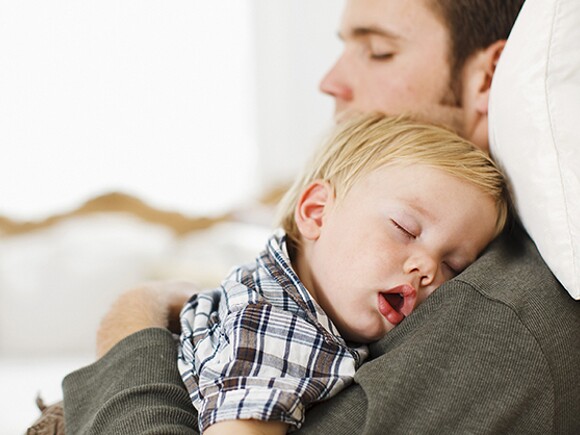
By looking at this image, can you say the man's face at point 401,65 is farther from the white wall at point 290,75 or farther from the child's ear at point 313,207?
the white wall at point 290,75

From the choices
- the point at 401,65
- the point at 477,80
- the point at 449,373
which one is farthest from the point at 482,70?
the point at 449,373

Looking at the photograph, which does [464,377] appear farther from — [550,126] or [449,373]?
[550,126]

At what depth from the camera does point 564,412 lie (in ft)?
3.23

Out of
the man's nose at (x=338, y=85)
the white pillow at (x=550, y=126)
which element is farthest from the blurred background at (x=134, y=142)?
the white pillow at (x=550, y=126)

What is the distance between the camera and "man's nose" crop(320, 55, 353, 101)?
5.11 ft

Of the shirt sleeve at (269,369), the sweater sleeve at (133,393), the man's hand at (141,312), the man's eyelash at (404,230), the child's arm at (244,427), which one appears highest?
the man's eyelash at (404,230)

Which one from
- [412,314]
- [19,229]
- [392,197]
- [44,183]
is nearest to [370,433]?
[412,314]

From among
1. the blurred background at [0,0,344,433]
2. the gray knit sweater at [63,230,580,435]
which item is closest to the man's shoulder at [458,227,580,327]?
the gray knit sweater at [63,230,580,435]

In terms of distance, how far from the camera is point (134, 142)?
4.32m

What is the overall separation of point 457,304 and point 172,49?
3.57 meters

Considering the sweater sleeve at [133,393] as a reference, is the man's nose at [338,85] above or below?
above

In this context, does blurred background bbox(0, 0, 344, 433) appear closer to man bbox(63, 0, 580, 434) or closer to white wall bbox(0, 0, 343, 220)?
white wall bbox(0, 0, 343, 220)

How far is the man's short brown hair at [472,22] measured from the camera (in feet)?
4.85

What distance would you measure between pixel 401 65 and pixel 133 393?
77cm
